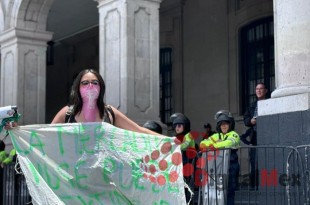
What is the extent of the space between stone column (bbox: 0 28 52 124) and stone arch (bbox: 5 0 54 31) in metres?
0.17

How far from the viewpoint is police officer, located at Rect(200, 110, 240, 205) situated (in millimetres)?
8219

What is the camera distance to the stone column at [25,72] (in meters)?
15.7

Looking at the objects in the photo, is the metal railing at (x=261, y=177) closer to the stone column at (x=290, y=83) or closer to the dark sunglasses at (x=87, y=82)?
the stone column at (x=290, y=83)

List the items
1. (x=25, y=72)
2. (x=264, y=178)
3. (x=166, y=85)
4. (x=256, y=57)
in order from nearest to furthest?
(x=264, y=178) < (x=25, y=72) < (x=256, y=57) < (x=166, y=85)

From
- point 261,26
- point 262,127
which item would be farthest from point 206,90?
Answer: point 262,127

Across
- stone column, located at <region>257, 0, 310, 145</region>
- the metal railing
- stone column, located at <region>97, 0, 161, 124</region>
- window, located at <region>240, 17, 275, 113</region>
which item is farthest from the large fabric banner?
window, located at <region>240, 17, 275, 113</region>

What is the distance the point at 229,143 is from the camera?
871cm

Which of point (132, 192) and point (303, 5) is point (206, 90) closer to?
point (303, 5)

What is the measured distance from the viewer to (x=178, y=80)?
19625 mm

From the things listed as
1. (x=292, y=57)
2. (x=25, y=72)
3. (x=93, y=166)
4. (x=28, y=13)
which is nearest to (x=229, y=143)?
(x=292, y=57)

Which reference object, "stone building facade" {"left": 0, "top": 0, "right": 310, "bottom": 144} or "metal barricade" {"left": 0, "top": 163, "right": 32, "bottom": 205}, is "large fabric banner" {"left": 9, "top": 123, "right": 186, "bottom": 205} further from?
"metal barricade" {"left": 0, "top": 163, "right": 32, "bottom": 205}

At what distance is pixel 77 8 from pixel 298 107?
1259cm

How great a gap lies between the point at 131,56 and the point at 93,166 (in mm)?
7108

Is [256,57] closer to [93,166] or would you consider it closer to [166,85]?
[166,85]
